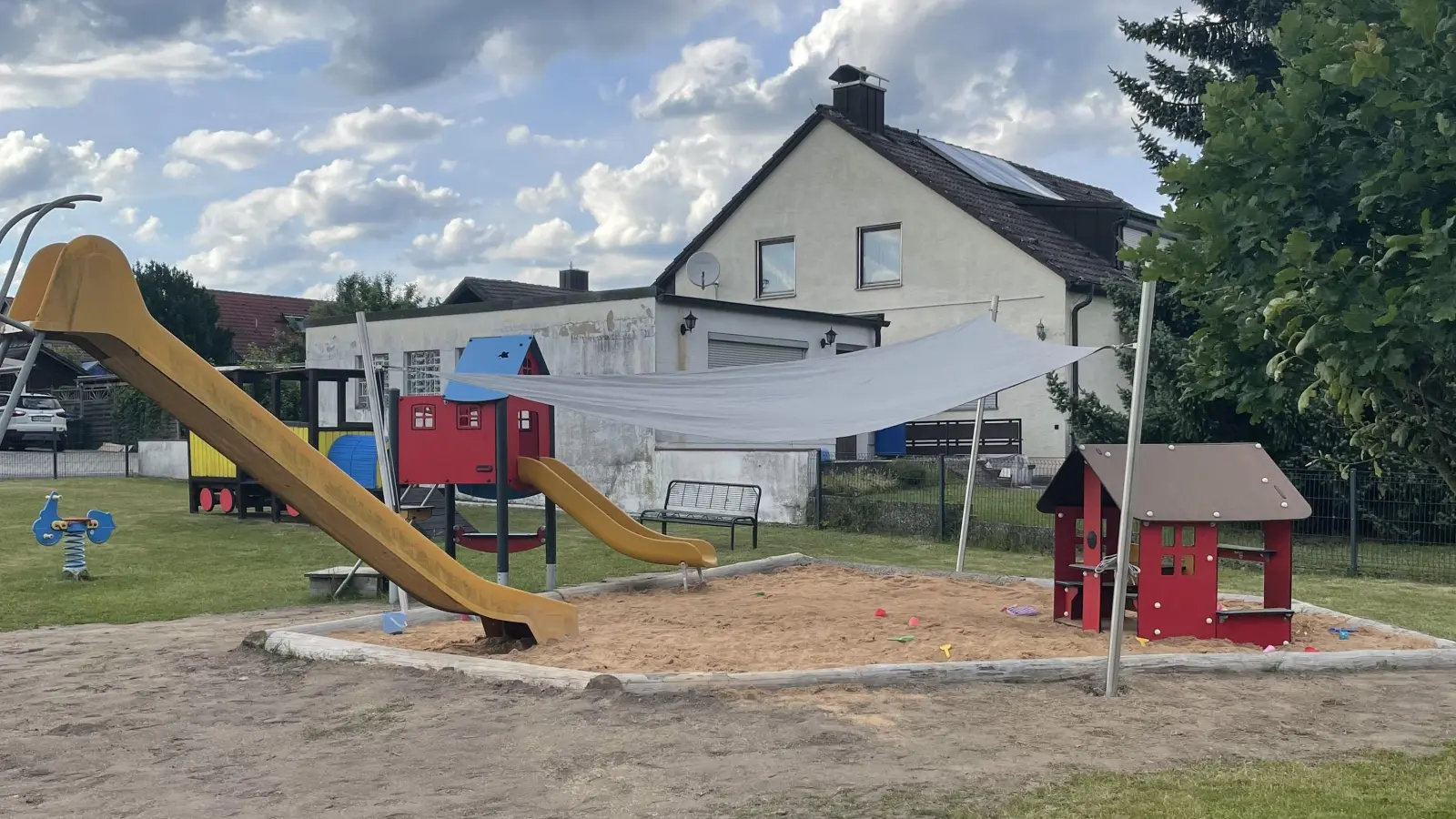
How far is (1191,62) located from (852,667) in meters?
13.0

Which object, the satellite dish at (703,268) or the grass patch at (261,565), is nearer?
the grass patch at (261,565)

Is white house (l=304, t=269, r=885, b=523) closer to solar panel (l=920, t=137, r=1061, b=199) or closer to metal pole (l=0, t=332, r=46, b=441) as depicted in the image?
solar panel (l=920, t=137, r=1061, b=199)

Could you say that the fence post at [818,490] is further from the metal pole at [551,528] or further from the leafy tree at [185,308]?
the leafy tree at [185,308]

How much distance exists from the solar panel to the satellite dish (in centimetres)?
553

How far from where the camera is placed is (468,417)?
979 centimetres

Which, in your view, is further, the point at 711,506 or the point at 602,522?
the point at 711,506

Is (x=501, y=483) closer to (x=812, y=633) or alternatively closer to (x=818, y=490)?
(x=812, y=633)

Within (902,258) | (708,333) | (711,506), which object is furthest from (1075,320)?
(711,506)

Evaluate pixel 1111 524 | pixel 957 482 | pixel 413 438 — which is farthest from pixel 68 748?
pixel 957 482

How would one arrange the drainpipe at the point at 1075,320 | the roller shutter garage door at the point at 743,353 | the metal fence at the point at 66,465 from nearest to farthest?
the roller shutter garage door at the point at 743,353
the drainpipe at the point at 1075,320
the metal fence at the point at 66,465

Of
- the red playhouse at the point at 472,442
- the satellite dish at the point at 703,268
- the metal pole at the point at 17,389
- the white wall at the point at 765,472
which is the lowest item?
the white wall at the point at 765,472

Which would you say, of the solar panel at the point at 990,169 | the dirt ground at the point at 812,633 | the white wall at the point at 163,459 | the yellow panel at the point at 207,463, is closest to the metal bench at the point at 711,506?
the dirt ground at the point at 812,633

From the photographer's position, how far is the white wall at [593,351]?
19031 mm

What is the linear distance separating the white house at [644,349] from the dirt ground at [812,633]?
7.08m
